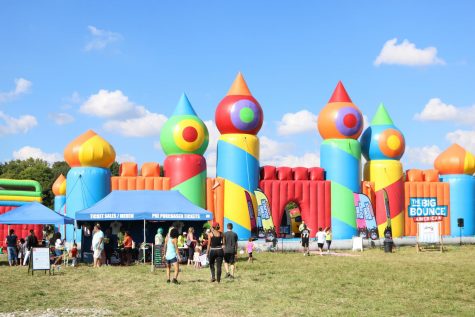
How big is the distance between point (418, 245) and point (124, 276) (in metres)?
14.3

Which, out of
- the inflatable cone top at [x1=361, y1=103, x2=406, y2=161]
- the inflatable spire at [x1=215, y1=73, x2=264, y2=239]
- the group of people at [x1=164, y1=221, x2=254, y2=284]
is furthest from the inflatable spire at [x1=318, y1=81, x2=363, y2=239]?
the group of people at [x1=164, y1=221, x2=254, y2=284]

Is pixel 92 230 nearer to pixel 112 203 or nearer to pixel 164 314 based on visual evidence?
pixel 112 203

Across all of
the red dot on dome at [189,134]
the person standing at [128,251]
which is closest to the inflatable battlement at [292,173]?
the red dot on dome at [189,134]

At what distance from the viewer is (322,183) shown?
30.5 m

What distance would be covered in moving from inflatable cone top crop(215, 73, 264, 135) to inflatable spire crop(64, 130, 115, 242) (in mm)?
5510

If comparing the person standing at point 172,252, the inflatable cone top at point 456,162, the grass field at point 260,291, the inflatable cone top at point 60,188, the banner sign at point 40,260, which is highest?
the inflatable cone top at point 456,162

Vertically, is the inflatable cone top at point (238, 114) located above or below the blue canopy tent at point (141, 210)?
above

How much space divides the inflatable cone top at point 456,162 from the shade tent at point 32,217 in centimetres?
2252

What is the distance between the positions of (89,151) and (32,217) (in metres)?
7.28

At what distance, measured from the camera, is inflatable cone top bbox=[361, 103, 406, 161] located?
31922mm

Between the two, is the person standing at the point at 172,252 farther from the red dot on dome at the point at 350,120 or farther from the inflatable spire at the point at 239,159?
the red dot on dome at the point at 350,120

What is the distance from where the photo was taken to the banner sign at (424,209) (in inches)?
1303

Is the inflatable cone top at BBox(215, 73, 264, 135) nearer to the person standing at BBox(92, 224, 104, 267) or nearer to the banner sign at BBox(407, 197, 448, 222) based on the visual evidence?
the banner sign at BBox(407, 197, 448, 222)

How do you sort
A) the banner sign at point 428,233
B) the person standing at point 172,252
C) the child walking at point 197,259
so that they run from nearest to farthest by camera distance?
the person standing at point 172,252 < the child walking at point 197,259 < the banner sign at point 428,233
